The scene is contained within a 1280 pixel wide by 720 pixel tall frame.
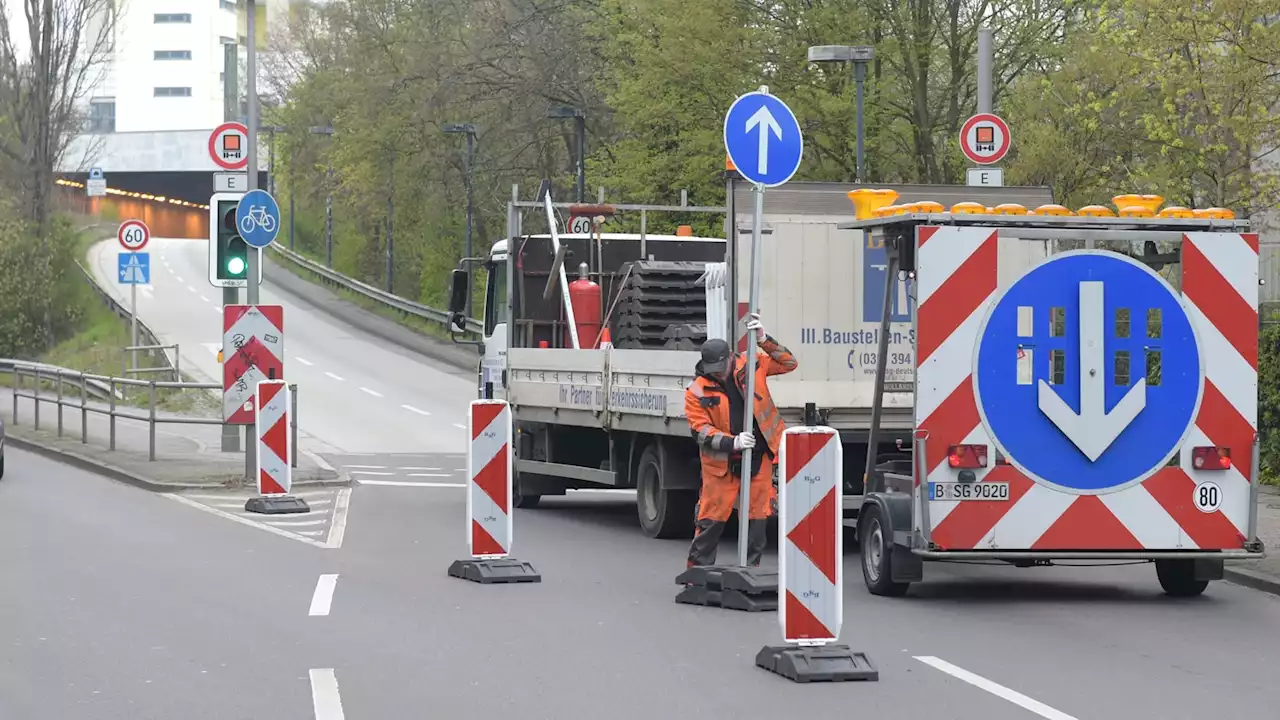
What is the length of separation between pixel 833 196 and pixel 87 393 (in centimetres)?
1790

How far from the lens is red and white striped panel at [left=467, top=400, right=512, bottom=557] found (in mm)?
13914

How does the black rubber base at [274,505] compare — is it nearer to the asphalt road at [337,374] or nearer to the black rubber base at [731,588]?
the black rubber base at [731,588]

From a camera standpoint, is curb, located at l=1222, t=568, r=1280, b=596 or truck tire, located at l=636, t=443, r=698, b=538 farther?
truck tire, located at l=636, t=443, r=698, b=538

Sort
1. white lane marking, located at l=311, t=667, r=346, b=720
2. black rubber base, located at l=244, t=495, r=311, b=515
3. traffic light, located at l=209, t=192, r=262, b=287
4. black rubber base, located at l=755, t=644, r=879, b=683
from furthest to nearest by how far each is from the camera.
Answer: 1. traffic light, located at l=209, t=192, r=262, b=287
2. black rubber base, located at l=244, t=495, r=311, b=515
3. black rubber base, located at l=755, t=644, r=879, b=683
4. white lane marking, located at l=311, t=667, r=346, b=720

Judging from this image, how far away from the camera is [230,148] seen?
25125 mm

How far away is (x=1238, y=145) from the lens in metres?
23.0

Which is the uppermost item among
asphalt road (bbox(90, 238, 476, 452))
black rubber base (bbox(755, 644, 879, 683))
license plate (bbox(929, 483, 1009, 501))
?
license plate (bbox(929, 483, 1009, 501))

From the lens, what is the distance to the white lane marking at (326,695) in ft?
27.5

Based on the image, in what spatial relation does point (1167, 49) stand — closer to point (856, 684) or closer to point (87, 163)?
point (856, 684)

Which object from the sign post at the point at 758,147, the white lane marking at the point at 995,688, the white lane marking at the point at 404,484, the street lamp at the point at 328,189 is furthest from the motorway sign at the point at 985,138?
the street lamp at the point at 328,189

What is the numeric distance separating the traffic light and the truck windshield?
3044 mm

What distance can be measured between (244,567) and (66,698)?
18.6ft

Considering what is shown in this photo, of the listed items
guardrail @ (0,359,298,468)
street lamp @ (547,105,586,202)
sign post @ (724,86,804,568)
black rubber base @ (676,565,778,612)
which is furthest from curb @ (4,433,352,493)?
street lamp @ (547,105,586,202)

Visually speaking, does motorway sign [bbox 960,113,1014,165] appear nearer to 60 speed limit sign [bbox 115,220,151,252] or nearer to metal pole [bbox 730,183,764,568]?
metal pole [bbox 730,183,764,568]
